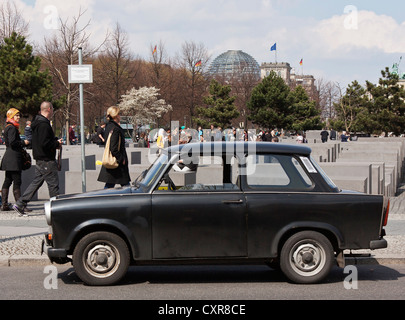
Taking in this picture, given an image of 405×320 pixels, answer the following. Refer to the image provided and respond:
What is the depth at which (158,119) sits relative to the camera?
3337 inches

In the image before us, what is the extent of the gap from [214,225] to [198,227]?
0.17 meters

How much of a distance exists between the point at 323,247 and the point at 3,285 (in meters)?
3.58

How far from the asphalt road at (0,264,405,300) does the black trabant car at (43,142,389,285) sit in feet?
0.85

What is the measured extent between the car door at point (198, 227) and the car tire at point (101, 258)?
0.38 meters

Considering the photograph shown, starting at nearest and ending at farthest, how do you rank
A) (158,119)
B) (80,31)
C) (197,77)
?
(80,31) < (197,77) < (158,119)

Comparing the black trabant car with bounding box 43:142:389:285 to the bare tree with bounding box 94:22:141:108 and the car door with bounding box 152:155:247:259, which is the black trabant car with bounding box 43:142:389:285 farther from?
the bare tree with bounding box 94:22:141:108

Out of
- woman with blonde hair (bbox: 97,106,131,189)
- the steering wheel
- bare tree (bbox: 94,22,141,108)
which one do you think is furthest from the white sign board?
bare tree (bbox: 94,22,141,108)

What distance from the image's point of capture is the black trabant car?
638cm

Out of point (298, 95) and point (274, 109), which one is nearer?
point (274, 109)

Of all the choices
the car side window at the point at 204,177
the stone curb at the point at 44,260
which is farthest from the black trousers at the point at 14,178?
the car side window at the point at 204,177

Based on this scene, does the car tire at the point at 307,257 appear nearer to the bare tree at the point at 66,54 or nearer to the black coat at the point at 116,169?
the black coat at the point at 116,169

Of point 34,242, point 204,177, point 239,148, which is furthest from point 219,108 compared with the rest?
point 204,177
